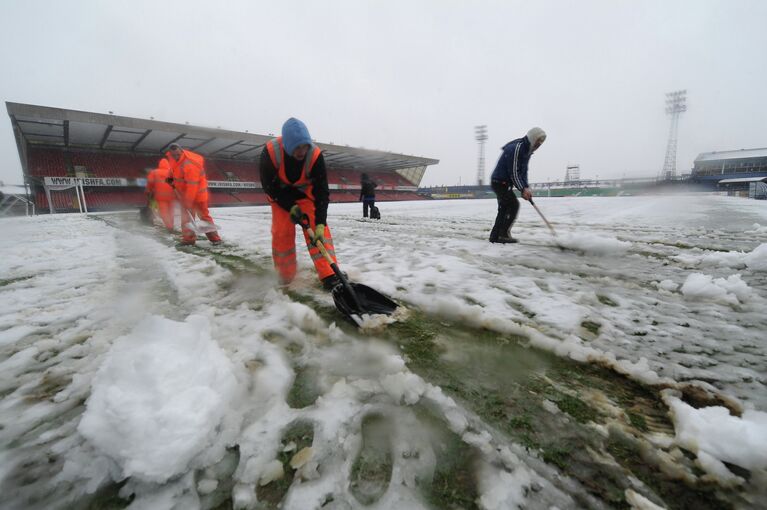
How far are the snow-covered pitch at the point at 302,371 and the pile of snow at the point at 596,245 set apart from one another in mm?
721

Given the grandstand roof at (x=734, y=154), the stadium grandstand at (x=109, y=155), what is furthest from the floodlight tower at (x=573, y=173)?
the stadium grandstand at (x=109, y=155)

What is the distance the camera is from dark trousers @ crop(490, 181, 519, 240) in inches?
180

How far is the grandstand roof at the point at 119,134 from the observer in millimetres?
18719

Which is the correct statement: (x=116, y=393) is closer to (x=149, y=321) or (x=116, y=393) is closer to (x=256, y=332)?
(x=149, y=321)

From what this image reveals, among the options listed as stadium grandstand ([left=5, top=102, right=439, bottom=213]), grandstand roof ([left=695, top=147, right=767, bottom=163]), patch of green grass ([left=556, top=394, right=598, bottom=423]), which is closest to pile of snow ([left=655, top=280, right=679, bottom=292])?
patch of green grass ([left=556, top=394, right=598, bottom=423])

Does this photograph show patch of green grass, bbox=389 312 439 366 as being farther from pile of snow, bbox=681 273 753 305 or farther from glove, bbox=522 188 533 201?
glove, bbox=522 188 533 201

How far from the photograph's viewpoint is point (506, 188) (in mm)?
4695

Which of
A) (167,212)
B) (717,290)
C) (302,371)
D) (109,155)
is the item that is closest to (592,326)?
(717,290)

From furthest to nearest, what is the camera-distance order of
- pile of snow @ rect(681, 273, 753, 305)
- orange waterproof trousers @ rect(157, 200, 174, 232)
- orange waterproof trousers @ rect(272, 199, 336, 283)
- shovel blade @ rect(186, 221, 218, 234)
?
orange waterproof trousers @ rect(157, 200, 174, 232) → shovel blade @ rect(186, 221, 218, 234) → orange waterproof trousers @ rect(272, 199, 336, 283) → pile of snow @ rect(681, 273, 753, 305)

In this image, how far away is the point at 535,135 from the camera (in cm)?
435

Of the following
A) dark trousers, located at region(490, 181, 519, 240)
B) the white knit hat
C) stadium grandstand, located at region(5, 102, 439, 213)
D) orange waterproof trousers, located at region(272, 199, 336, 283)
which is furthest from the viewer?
stadium grandstand, located at region(5, 102, 439, 213)

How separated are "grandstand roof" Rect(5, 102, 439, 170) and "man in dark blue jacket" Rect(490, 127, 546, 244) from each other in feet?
80.8

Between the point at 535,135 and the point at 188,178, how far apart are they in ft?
17.5

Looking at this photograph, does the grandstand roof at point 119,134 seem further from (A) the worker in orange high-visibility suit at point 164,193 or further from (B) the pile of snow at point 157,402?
(B) the pile of snow at point 157,402
